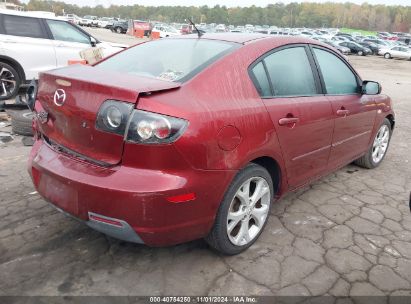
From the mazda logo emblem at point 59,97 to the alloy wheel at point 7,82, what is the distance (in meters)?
5.83

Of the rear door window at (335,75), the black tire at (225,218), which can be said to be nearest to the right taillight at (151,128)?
the black tire at (225,218)

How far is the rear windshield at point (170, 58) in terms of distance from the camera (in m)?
2.70

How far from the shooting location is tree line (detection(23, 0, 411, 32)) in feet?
452

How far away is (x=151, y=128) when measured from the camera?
2.21 meters

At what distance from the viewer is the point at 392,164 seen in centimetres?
530

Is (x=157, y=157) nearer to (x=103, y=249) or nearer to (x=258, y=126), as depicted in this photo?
(x=258, y=126)

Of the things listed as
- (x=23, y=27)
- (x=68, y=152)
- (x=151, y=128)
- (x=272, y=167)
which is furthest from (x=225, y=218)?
(x=23, y=27)

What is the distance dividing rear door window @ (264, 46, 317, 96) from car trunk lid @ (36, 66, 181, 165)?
94 centimetres

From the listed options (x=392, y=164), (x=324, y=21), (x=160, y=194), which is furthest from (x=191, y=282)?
(x=324, y=21)

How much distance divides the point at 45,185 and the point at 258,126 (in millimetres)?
1507

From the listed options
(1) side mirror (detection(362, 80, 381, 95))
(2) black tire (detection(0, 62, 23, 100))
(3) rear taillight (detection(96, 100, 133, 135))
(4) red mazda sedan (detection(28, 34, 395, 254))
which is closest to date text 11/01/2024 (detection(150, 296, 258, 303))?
(4) red mazda sedan (detection(28, 34, 395, 254))

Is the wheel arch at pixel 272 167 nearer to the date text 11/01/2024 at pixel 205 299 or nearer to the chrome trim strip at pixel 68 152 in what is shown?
the date text 11/01/2024 at pixel 205 299

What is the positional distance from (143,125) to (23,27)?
707 cm

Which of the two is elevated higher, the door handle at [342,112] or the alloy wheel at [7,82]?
the door handle at [342,112]
